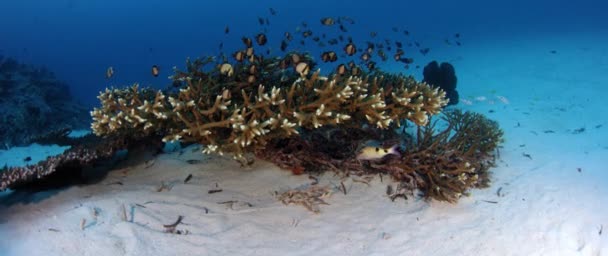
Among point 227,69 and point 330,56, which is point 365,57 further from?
point 227,69

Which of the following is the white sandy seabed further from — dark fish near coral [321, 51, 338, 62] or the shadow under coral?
dark fish near coral [321, 51, 338, 62]

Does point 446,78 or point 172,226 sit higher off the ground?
point 446,78

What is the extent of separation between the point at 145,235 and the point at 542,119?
10.5m

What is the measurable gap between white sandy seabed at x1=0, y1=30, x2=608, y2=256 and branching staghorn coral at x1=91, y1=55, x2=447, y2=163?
75cm

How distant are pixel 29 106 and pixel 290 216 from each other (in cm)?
1369

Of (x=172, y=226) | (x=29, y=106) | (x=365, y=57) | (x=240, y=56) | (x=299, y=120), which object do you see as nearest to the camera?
(x=172, y=226)

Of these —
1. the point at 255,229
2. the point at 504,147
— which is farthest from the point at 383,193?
the point at 504,147

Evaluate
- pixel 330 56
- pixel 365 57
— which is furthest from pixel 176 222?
pixel 365 57

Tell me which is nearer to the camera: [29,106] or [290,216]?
[290,216]

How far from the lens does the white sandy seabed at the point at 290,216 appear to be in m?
3.91

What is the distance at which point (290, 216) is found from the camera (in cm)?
459

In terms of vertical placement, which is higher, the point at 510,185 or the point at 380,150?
the point at 380,150

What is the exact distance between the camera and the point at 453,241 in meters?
4.34

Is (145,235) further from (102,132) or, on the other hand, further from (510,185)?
(510,185)
